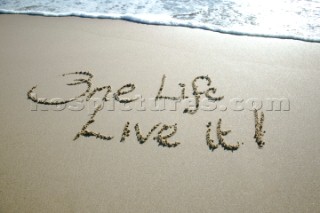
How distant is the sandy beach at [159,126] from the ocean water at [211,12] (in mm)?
204

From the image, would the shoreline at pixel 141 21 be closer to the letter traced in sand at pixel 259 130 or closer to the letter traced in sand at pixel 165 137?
the letter traced in sand at pixel 259 130

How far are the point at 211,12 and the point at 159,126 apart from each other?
80.1 inches

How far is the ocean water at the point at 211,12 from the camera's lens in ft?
10.4

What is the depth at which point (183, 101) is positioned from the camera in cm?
231

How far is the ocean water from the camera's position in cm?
316

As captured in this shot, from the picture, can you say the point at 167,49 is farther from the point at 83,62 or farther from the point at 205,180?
the point at 205,180

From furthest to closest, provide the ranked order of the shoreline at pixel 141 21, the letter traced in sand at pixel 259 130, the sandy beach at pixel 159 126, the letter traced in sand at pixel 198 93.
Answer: the shoreline at pixel 141 21 → the letter traced in sand at pixel 198 93 → the letter traced in sand at pixel 259 130 → the sandy beach at pixel 159 126

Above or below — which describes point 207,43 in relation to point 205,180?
above

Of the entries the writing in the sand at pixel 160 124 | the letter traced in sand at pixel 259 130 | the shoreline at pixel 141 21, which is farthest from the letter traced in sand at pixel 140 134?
the shoreline at pixel 141 21

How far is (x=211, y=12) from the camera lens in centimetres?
362

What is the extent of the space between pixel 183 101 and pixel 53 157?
1.00 metres

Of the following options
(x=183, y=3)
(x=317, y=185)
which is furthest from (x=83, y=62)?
(x=317, y=185)

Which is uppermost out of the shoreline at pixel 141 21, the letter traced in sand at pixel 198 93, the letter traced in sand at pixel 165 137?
the shoreline at pixel 141 21

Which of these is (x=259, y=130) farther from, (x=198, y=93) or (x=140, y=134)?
(x=140, y=134)
